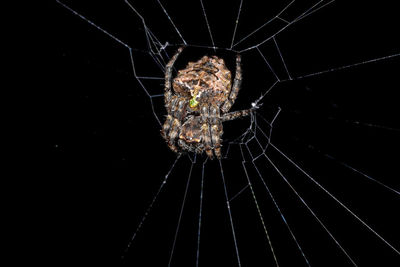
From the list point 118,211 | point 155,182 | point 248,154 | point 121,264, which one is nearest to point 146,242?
point 121,264

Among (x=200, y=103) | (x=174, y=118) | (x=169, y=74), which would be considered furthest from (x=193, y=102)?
(x=169, y=74)

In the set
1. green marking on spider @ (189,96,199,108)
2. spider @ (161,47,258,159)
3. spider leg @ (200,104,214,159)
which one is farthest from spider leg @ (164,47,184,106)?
spider leg @ (200,104,214,159)

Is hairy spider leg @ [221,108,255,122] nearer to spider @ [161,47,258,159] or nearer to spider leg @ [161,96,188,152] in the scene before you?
spider @ [161,47,258,159]

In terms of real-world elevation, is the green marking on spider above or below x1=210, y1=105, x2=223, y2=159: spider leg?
above

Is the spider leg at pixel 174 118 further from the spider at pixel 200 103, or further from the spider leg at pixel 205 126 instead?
the spider leg at pixel 205 126

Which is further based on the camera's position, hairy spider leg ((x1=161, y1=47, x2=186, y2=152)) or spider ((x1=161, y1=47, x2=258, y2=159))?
hairy spider leg ((x1=161, y1=47, x2=186, y2=152))

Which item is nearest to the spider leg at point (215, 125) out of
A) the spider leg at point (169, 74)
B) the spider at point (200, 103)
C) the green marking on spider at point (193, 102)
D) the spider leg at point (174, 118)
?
the spider at point (200, 103)

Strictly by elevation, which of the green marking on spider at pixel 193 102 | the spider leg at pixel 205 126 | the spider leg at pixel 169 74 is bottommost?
the spider leg at pixel 205 126

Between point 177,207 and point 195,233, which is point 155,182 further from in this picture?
point 195,233

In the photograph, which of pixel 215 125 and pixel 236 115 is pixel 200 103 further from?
pixel 236 115
